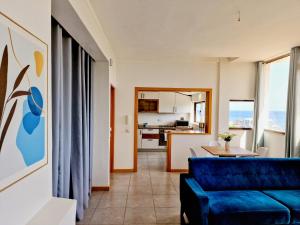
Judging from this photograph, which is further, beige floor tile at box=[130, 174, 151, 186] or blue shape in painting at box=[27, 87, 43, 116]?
beige floor tile at box=[130, 174, 151, 186]

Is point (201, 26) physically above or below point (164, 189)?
above

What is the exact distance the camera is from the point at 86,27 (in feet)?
7.55

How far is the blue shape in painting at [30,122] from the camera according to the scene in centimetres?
115

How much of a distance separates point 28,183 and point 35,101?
0.49 m

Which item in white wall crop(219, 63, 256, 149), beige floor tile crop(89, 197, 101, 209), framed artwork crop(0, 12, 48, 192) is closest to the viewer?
framed artwork crop(0, 12, 48, 192)

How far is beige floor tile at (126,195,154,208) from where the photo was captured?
341cm

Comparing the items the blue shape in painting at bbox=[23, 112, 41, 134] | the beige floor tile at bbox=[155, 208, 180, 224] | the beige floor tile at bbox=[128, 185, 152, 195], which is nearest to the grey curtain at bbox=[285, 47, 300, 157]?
the beige floor tile at bbox=[155, 208, 180, 224]

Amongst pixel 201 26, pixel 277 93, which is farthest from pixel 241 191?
pixel 277 93

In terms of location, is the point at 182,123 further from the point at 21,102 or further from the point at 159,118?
the point at 21,102

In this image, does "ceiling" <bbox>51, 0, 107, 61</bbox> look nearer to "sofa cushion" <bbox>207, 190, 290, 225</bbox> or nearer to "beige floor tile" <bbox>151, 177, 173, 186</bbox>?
"sofa cushion" <bbox>207, 190, 290, 225</bbox>

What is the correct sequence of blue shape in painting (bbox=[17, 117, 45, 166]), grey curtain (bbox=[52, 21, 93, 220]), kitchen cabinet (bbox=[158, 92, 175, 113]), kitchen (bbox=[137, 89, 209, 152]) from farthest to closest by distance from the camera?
1. kitchen cabinet (bbox=[158, 92, 175, 113])
2. kitchen (bbox=[137, 89, 209, 152])
3. grey curtain (bbox=[52, 21, 93, 220])
4. blue shape in painting (bbox=[17, 117, 45, 166])

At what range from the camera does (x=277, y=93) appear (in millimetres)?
4883

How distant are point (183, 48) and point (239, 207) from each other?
10.1 ft

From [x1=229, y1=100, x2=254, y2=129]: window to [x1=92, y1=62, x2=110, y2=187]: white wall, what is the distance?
335cm
